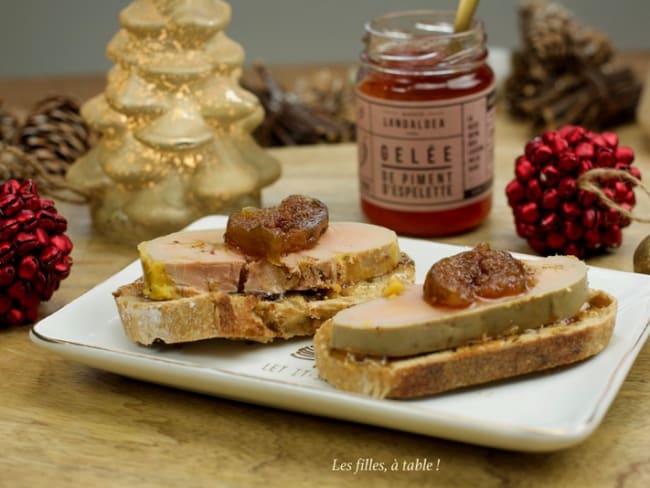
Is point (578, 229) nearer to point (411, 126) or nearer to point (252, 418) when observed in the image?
point (411, 126)

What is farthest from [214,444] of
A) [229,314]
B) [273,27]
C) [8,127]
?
[273,27]

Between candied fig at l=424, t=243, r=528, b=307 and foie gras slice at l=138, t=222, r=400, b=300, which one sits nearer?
candied fig at l=424, t=243, r=528, b=307

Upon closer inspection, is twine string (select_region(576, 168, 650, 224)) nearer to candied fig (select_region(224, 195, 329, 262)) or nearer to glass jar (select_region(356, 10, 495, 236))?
glass jar (select_region(356, 10, 495, 236))

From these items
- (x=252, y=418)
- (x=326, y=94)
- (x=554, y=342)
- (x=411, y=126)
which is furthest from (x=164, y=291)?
(x=326, y=94)

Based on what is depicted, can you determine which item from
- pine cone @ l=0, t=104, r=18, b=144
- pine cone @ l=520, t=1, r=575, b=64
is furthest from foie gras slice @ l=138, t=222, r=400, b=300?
pine cone @ l=520, t=1, r=575, b=64

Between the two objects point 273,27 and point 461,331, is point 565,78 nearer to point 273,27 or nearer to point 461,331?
point 273,27
